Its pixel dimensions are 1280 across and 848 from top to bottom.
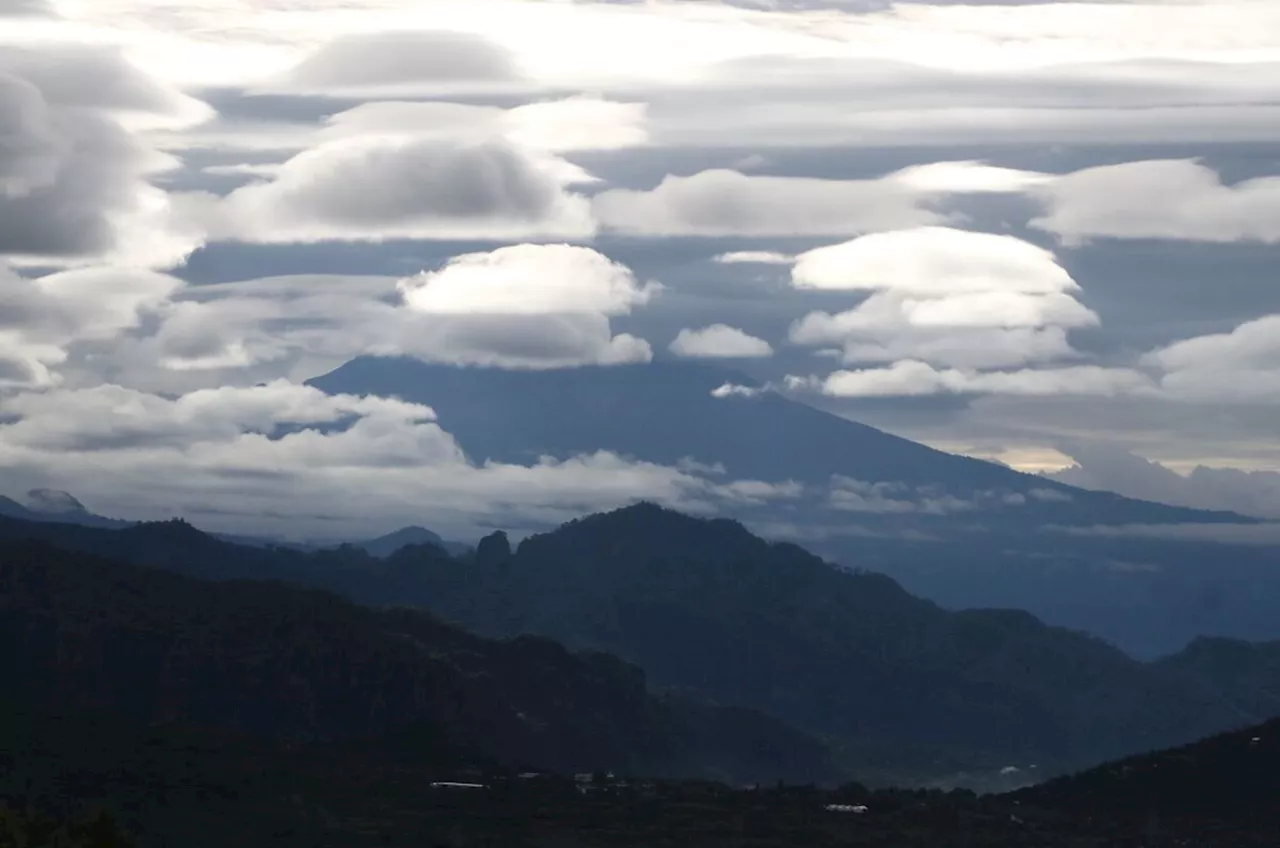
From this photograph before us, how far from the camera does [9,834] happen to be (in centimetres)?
19650

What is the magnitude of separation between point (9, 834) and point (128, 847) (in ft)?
37.7

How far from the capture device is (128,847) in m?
195
